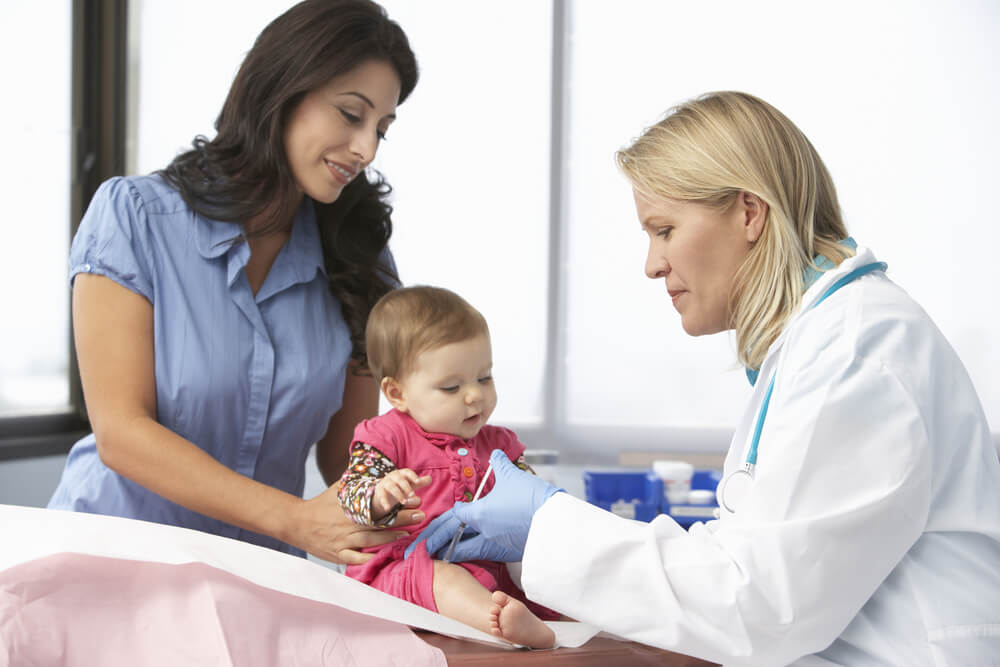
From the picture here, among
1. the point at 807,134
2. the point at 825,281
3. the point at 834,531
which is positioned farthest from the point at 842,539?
the point at 807,134

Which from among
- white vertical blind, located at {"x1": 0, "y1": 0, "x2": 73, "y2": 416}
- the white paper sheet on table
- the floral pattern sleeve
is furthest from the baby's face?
white vertical blind, located at {"x1": 0, "y1": 0, "x2": 73, "y2": 416}

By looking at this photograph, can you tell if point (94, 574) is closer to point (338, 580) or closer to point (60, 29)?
point (338, 580)

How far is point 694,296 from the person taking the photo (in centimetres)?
115

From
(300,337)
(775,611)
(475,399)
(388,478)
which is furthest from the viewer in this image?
(300,337)

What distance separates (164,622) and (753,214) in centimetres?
86

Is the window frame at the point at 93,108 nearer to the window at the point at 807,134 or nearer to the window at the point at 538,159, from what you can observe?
the window at the point at 538,159

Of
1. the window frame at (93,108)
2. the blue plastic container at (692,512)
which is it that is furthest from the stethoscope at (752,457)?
the window frame at (93,108)

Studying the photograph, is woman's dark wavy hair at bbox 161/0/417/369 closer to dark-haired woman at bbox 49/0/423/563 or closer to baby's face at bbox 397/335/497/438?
dark-haired woman at bbox 49/0/423/563

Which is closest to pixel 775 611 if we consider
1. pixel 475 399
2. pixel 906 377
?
pixel 906 377

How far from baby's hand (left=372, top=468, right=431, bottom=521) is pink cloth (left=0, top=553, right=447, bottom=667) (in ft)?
0.81

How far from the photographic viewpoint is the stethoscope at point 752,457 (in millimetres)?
981

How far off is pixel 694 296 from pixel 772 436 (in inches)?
11.9

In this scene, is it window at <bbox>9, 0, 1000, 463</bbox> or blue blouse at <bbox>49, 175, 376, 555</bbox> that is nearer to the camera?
blue blouse at <bbox>49, 175, 376, 555</bbox>

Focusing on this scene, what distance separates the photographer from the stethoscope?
3.22 ft
